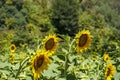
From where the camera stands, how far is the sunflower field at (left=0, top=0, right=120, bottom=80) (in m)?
2.77

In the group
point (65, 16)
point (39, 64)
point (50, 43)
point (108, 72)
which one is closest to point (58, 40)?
point (50, 43)

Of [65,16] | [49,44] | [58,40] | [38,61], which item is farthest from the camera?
[65,16]

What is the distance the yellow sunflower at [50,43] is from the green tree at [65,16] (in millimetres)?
36298

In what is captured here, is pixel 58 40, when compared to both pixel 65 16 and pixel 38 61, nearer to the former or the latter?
pixel 38 61

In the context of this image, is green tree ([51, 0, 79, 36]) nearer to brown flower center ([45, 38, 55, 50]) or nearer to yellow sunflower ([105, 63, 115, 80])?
yellow sunflower ([105, 63, 115, 80])

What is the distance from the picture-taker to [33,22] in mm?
38875

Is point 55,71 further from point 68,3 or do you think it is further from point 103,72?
point 68,3

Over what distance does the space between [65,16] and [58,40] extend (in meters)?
38.1

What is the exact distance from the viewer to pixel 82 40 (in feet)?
11.4

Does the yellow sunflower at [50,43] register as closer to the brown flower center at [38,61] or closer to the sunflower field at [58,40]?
the sunflower field at [58,40]

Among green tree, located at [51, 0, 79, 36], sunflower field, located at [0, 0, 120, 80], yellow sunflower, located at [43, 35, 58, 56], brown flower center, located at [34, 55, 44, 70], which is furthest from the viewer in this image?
green tree, located at [51, 0, 79, 36]

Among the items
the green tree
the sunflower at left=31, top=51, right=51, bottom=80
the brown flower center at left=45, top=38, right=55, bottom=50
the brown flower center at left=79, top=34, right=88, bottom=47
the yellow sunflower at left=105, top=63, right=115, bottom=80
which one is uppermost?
the sunflower at left=31, top=51, right=51, bottom=80

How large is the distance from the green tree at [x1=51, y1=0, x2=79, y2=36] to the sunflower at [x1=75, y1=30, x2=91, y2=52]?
36.0m

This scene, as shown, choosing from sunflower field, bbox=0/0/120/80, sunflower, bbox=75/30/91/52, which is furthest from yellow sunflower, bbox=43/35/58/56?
sunflower, bbox=75/30/91/52
